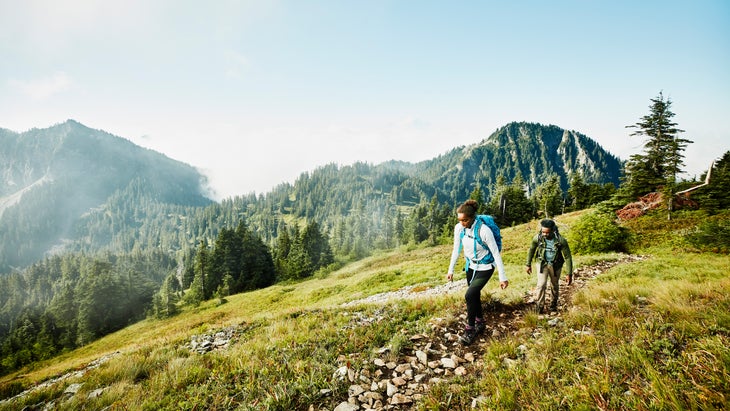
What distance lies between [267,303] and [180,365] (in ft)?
98.4

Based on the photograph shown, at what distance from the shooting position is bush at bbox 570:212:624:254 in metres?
22.1

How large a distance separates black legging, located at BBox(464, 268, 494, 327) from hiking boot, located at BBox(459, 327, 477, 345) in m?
0.13

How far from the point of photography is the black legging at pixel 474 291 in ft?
20.7

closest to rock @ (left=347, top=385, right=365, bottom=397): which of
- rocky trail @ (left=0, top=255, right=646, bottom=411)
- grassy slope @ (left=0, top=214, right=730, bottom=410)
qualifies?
rocky trail @ (left=0, top=255, right=646, bottom=411)

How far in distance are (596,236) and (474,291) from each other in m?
22.4

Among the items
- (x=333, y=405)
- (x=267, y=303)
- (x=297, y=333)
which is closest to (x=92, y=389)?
(x=297, y=333)

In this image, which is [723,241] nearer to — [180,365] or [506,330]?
[506,330]

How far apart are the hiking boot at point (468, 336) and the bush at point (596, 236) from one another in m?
21.8

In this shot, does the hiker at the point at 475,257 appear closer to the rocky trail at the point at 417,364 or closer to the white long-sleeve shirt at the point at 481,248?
the white long-sleeve shirt at the point at 481,248

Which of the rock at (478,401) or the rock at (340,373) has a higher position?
the rock at (478,401)

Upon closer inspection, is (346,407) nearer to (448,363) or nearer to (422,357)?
(422,357)

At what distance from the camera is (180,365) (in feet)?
21.7

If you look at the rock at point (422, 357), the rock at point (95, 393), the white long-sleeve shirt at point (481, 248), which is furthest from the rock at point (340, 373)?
the rock at point (95, 393)

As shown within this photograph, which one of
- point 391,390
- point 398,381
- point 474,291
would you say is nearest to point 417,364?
point 398,381
